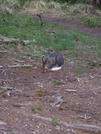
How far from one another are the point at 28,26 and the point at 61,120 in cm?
968

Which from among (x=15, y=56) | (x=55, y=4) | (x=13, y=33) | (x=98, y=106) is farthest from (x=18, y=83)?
(x=55, y=4)

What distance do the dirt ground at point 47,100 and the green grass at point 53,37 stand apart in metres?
1.78

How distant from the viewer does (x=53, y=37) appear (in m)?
12.8

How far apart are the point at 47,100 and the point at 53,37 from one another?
672 centimetres

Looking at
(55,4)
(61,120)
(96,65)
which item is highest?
(61,120)

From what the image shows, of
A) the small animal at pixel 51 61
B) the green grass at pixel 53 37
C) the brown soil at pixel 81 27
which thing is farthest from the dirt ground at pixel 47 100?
the brown soil at pixel 81 27

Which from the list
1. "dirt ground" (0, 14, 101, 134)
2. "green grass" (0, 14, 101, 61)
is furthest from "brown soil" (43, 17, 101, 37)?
"dirt ground" (0, 14, 101, 134)

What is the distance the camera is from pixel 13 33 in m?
12.4

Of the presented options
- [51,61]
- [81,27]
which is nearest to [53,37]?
[81,27]

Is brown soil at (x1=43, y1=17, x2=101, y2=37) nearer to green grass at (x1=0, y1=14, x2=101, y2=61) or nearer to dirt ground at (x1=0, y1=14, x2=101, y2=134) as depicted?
green grass at (x1=0, y1=14, x2=101, y2=61)

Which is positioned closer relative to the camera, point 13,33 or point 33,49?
point 33,49

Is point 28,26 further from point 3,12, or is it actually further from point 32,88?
point 32,88

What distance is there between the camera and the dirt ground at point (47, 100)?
16.9ft

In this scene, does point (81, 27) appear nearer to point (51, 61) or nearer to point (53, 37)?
point (53, 37)
